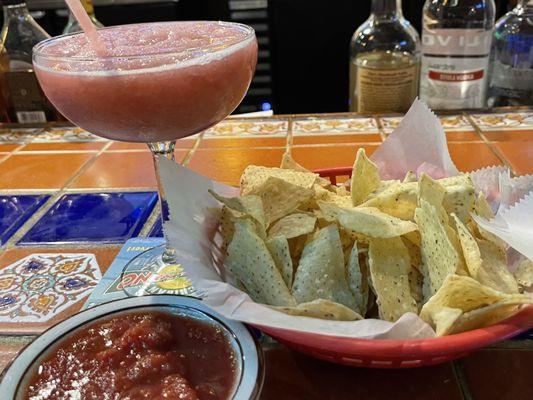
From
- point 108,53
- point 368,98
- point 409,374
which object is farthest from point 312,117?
point 409,374

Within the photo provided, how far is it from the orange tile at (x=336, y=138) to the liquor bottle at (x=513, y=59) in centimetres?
39

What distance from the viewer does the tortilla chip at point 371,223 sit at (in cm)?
65

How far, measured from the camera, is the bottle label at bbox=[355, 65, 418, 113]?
54.4 inches

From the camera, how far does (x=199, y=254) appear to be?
0.65 m

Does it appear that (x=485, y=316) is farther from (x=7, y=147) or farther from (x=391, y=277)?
(x=7, y=147)

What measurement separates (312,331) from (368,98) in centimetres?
101

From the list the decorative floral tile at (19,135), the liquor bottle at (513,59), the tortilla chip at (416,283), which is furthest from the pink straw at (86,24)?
the liquor bottle at (513,59)

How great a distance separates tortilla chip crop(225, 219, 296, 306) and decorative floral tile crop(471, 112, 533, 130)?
2.95 ft

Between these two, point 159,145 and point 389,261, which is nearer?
point 389,261

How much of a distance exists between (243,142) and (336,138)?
220 millimetres

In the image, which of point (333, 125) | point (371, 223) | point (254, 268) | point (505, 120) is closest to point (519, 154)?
point (505, 120)

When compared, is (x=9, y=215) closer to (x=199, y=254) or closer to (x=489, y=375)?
(x=199, y=254)

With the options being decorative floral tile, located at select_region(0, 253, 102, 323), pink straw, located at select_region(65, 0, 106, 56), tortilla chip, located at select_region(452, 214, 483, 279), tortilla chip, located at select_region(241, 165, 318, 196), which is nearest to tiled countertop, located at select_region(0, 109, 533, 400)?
decorative floral tile, located at select_region(0, 253, 102, 323)

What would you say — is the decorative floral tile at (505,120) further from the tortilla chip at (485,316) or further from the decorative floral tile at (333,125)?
the tortilla chip at (485,316)
